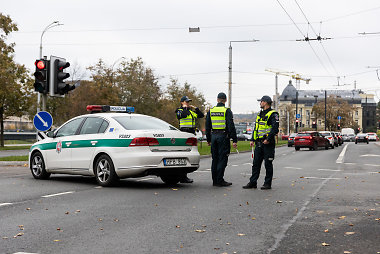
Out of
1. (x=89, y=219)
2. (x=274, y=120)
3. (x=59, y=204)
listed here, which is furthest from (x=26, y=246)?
(x=274, y=120)

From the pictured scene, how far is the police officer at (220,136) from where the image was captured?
11.1 meters

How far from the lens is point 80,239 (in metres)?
5.75

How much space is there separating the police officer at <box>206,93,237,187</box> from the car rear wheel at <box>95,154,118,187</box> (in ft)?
6.81

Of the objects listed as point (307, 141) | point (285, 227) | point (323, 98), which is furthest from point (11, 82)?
point (323, 98)

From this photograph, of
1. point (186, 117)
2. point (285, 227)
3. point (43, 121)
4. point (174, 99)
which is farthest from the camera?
point (174, 99)

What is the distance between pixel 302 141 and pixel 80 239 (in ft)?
115

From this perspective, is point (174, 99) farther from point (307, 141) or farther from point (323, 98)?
point (323, 98)

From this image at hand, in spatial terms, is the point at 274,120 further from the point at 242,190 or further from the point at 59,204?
the point at 59,204

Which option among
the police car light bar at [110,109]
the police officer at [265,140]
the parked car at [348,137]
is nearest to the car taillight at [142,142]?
the police car light bar at [110,109]

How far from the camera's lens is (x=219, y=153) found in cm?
1116

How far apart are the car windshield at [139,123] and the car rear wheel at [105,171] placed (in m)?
0.77

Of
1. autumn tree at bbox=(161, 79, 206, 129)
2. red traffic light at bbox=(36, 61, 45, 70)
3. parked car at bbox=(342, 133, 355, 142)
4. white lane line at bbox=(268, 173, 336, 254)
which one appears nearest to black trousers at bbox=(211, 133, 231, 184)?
white lane line at bbox=(268, 173, 336, 254)

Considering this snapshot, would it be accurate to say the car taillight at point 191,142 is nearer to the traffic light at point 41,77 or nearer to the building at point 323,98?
the traffic light at point 41,77

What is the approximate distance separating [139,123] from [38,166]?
127 inches
